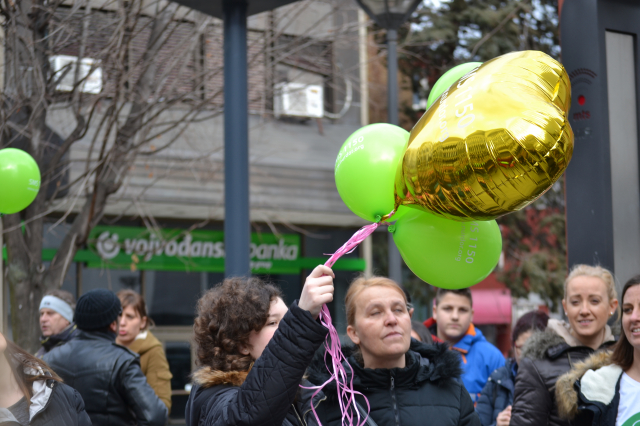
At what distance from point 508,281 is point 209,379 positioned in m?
12.2

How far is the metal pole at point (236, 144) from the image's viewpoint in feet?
14.8

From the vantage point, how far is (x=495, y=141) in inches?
88.7

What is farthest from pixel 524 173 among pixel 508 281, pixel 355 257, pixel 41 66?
pixel 508 281

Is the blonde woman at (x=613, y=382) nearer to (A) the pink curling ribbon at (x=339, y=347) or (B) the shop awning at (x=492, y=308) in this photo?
(A) the pink curling ribbon at (x=339, y=347)

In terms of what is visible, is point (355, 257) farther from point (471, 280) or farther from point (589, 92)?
point (471, 280)

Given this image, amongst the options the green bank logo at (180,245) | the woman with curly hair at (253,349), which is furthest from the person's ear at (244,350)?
the green bank logo at (180,245)

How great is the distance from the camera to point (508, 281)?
46.1 feet

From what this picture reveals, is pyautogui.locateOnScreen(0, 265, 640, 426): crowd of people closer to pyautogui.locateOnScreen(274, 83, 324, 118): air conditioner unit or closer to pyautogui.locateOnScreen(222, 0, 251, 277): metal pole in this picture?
pyautogui.locateOnScreen(222, 0, 251, 277): metal pole

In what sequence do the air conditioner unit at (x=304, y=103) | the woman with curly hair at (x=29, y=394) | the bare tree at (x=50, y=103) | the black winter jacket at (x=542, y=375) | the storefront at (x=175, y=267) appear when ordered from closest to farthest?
the woman with curly hair at (x=29, y=394) < the black winter jacket at (x=542, y=375) < the bare tree at (x=50, y=103) < the storefront at (x=175, y=267) < the air conditioner unit at (x=304, y=103)

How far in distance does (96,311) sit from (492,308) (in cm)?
1377

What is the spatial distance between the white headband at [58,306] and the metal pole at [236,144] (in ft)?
5.29

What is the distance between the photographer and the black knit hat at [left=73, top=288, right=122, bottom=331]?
14.0 feet

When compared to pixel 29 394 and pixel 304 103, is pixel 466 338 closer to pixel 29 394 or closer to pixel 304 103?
pixel 29 394

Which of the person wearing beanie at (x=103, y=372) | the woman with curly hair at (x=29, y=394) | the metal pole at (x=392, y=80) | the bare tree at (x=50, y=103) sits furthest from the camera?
the metal pole at (x=392, y=80)
